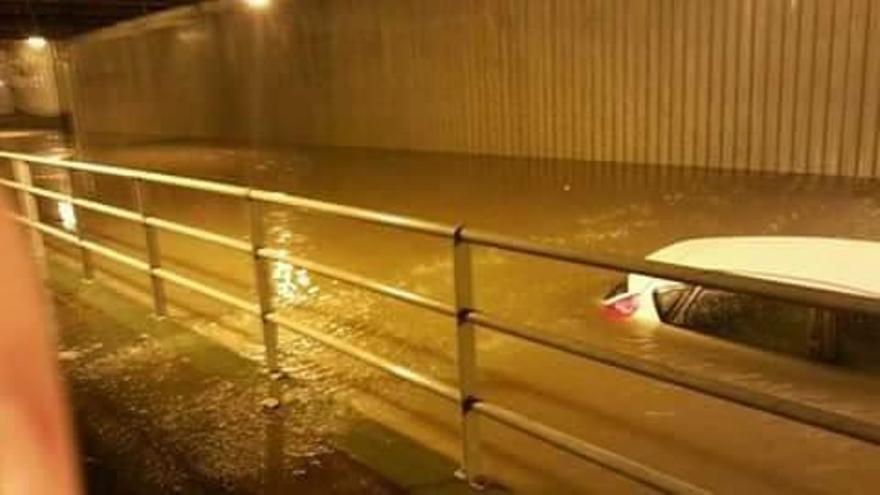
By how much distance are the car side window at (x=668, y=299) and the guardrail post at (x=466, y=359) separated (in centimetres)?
242

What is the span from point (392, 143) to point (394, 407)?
1409cm

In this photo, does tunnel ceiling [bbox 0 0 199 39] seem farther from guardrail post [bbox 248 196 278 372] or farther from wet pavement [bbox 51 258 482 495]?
guardrail post [bbox 248 196 278 372]

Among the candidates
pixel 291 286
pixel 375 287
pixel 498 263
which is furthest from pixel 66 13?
pixel 375 287

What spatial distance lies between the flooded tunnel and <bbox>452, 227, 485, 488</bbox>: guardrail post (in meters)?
0.01

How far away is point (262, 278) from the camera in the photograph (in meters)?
4.12

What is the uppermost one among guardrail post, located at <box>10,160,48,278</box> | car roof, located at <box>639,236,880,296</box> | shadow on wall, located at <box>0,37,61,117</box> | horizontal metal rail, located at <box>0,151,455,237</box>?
shadow on wall, located at <box>0,37,61,117</box>

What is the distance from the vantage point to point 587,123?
45.2 ft

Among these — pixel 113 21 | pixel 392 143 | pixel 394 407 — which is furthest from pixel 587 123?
pixel 113 21

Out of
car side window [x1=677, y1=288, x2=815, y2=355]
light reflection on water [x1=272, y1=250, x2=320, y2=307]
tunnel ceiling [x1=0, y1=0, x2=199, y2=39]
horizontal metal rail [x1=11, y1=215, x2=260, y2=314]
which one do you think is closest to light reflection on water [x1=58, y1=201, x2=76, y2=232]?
horizontal metal rail [x1=11, y1=215, x2=260, y2=314]

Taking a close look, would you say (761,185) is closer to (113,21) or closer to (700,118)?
(700,118)

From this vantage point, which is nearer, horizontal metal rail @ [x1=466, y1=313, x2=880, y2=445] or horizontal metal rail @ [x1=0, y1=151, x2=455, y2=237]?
horizontal metal rail @ [x1=466, y1=313, x2=880, y2=445]

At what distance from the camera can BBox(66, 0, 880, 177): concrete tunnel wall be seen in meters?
10.9

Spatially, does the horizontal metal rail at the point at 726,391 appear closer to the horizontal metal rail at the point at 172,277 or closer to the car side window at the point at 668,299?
the horizontal metal rail at the point at 172,277

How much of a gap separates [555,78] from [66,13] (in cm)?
1350
